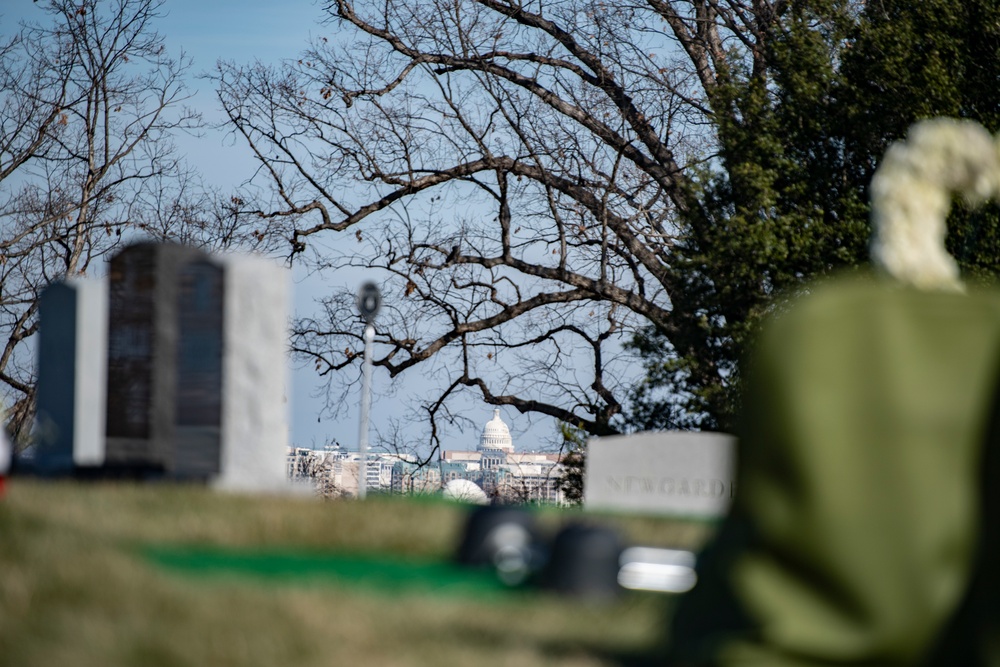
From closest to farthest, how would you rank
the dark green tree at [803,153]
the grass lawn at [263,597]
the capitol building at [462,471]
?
the grass lawn at [263,597]
the dark green tree at [803,153]
the capitol building at [462,471]

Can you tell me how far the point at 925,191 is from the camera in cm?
190

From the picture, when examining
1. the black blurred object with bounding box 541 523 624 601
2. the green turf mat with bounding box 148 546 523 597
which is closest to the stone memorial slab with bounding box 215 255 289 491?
the green turf mat with bounding box 148 546 523 597

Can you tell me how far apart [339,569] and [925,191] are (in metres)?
2.89

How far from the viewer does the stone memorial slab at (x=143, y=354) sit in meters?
6.98

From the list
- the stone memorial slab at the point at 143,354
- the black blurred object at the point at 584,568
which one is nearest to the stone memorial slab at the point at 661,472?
the stone memorial slab at the point at 143,354

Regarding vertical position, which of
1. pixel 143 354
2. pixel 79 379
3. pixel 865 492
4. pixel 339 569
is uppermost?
pixel 143 354

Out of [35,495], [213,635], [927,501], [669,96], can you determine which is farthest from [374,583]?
[669,96]

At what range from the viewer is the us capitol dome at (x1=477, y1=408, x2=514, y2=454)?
54.3ft

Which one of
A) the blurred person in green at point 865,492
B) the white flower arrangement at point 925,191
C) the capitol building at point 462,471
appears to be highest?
the white flower arrangement at point 925,191

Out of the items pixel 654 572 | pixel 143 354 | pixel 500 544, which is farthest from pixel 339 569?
pixel 143 354

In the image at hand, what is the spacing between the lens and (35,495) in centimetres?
505

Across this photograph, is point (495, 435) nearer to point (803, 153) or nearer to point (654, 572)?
point (803, 153)

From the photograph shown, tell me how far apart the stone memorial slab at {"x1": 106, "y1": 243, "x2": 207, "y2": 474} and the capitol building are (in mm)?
8201

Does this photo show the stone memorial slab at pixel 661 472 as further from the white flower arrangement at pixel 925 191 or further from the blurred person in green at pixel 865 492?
the blurred person in green at pixel 865 492
